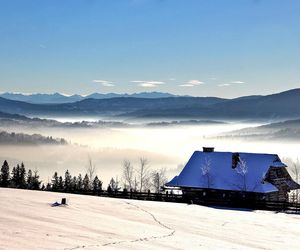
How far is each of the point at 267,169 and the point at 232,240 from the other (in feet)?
114

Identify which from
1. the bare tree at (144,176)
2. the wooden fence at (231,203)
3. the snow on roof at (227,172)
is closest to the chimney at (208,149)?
the snow on roof at (227,172)

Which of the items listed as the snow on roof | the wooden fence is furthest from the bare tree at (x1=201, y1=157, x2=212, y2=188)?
the wooden fence

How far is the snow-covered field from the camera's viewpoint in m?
14.6

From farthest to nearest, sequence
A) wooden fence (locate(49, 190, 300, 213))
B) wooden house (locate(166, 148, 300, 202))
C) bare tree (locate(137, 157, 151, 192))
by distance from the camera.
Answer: bare tree (locate(137, 157, 151, 192))
wooden house (locate(166, 148, 300, 202))
wooden fence (locate(49, 190, 300, 213))

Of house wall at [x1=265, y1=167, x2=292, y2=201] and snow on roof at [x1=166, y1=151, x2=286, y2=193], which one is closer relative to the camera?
snow on roof at [x1=166, y1=151, x2=286, y2=193]

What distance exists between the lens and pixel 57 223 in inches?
681

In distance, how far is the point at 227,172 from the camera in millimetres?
53531

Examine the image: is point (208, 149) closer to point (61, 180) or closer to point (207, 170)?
point (207, 170)

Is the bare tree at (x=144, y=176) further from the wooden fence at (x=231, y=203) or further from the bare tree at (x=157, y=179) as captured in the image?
the wooden fence at (x=231, y=203)

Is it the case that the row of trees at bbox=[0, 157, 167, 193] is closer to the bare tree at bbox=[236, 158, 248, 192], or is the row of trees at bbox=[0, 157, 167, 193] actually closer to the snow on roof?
the snow on roof

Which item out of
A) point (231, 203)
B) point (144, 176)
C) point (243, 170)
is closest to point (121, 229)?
point (231, 203)

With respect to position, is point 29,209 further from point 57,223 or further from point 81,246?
point 81,246

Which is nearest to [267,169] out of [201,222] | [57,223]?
[201,222]

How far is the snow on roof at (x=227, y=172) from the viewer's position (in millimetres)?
51062
